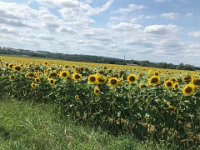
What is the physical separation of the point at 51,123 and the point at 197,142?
2.37m

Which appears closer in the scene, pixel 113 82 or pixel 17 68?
pixel 113 82

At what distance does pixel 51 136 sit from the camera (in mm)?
5871

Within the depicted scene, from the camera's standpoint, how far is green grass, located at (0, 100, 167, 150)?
5395 millimetres

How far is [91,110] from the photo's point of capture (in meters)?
7.12

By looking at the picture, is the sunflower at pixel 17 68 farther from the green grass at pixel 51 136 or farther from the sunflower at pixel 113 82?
the sunflower at pixel 113 82

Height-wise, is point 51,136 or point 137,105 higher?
point 137,105

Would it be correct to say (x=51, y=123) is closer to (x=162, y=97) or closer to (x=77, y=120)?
(x=77, y=120)

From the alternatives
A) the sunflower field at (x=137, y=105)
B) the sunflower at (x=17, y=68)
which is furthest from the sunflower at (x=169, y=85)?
the sunflower at (x=17, y=68)

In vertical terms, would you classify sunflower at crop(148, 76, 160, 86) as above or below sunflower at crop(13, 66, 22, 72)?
above

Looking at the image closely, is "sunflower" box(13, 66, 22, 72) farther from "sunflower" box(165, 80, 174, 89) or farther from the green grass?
"sunflower" box(165, 80, 174, 89)

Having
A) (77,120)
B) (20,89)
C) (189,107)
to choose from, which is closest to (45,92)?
(20,89)

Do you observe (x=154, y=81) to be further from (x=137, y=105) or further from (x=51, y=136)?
(x=51, y=136)

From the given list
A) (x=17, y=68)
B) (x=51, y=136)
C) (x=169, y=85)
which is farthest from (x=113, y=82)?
(x=17, y=68)

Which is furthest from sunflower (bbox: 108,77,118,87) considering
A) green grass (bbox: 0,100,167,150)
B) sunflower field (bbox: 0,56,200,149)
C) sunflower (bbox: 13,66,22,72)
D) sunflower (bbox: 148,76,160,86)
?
sunflower (bbox: 13,66,22,72)
